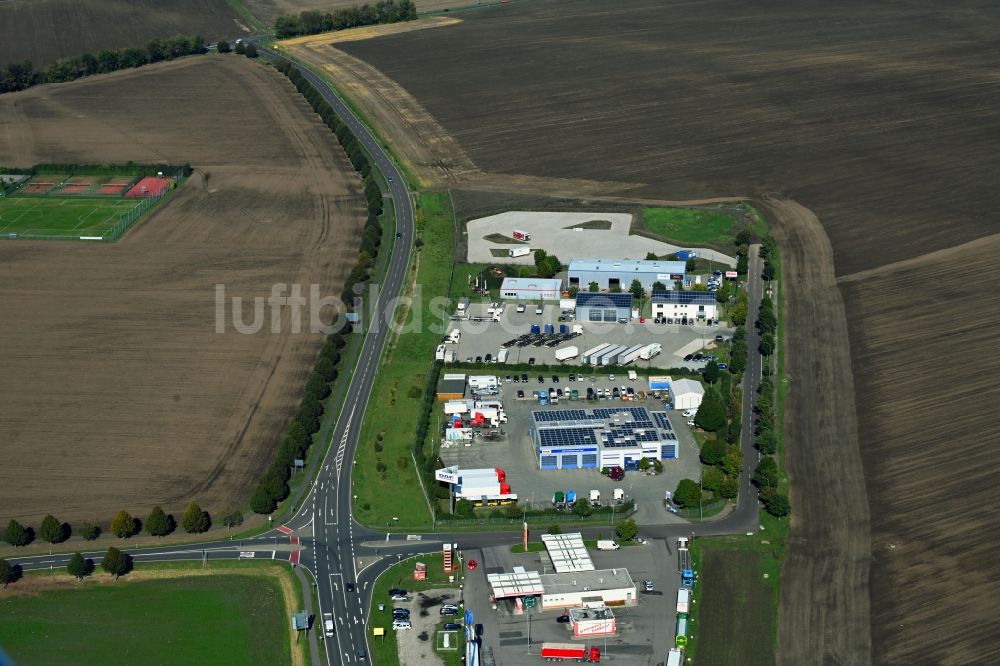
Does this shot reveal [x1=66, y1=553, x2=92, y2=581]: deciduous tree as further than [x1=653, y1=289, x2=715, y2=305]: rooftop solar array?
No

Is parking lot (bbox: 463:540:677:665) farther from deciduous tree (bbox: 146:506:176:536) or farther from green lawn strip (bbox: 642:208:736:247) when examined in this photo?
green lawn strip (bbox: 642:208:736:247)

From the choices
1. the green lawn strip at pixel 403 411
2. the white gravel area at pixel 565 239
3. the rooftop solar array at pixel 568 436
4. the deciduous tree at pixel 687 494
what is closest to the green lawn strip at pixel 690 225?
the white gravel area at pixel 565 239

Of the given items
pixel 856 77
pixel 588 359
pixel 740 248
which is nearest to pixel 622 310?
pixel 588 359

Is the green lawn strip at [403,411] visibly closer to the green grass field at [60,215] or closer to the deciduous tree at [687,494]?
the deciduous tree at [687,494]

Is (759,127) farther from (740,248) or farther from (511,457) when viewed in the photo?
(511,457)

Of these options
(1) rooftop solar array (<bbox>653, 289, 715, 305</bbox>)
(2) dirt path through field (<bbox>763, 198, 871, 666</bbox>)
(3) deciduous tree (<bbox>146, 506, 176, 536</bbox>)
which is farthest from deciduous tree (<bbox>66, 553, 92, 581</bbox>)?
(1) rooftop solar array (<bbox>653, 289, 715, 305</bbox>)

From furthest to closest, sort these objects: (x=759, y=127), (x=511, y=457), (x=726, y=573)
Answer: (x=759, y=127) < (x=511, y=457) < (x=726, y=573)
